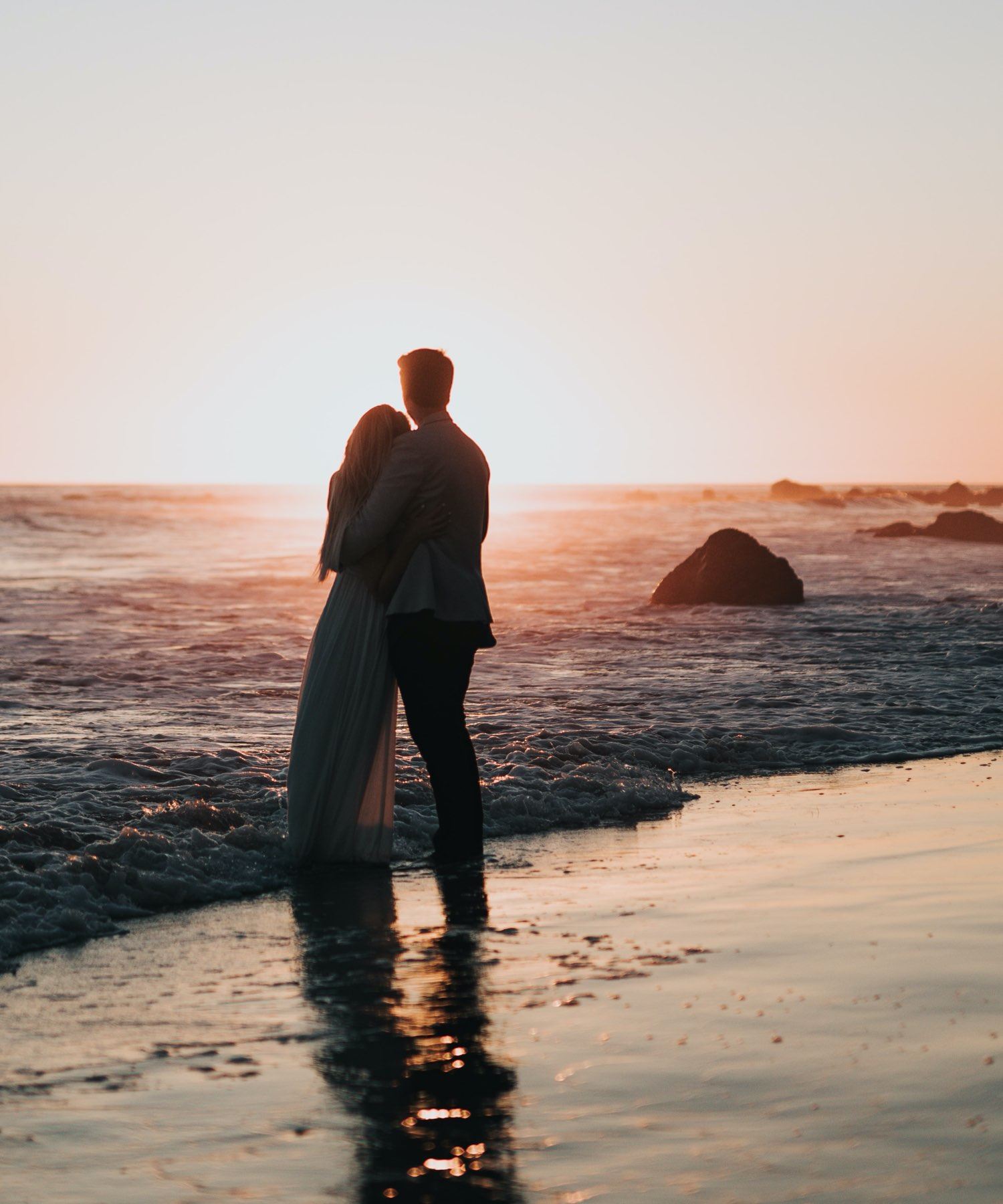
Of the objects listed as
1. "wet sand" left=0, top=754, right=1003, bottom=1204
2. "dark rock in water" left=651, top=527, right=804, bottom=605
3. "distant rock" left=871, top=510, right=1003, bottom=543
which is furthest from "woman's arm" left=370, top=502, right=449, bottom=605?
"distant rock" left=871, top=510, right=1003, bottom=543

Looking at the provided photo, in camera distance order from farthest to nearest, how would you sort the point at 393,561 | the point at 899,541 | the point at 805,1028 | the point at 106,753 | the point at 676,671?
the point at 899,541 → the point at 676,671 → the point at 106,753 → the point at 393,561 → the point at 805,1028

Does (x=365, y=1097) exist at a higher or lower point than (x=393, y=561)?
lower

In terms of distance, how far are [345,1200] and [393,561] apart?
3.03 metres

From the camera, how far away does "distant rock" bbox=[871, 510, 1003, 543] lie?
37781mm

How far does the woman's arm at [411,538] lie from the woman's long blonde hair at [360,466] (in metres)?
0.20

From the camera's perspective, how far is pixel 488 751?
25.4 ft

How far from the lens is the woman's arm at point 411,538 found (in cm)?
508

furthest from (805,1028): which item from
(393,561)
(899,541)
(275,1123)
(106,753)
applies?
(899,541)

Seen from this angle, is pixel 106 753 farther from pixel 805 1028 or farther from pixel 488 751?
pixel 805 1028

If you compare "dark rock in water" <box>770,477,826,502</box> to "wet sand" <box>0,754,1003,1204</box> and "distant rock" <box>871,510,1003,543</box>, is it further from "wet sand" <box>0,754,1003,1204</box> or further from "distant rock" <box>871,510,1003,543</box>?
"wet sand" <box>0,754,1003,1204</box>

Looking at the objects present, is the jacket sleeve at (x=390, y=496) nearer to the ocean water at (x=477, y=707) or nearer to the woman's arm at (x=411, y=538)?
the woman's arm at (x=411, y=538)

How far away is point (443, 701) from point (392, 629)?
0.34 m

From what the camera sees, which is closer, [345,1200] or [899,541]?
[345,1200]

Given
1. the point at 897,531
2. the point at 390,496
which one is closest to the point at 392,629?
the point at 390,496
